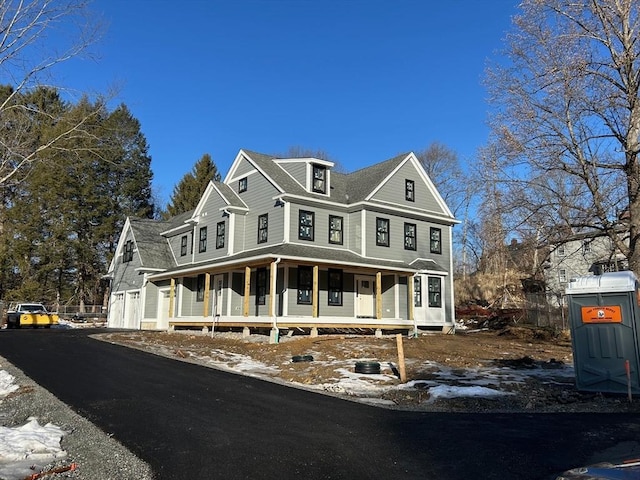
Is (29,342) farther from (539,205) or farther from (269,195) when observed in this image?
(539,205)

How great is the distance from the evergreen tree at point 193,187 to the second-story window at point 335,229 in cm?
2906

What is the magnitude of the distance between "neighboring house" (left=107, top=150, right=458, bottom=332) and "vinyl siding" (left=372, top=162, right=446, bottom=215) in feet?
0.19

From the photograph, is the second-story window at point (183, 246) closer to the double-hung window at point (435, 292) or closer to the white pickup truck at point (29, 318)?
the white pickup truck at point (29, 318)

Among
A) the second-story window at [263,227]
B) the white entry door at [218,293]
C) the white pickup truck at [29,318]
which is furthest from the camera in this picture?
the white pickup truck at [29,318]

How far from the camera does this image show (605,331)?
995 cm

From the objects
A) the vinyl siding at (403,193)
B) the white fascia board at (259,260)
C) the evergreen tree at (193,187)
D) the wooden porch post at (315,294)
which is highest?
the evergreen tree at (193,187)

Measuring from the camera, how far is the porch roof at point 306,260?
19.4 meters

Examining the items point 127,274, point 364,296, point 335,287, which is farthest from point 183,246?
point 364,296

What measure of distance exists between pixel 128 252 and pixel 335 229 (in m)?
15.6

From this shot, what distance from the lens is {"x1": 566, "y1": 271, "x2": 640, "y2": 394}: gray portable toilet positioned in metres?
9.68

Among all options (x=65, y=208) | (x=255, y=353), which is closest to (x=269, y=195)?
(x=255, y=353)

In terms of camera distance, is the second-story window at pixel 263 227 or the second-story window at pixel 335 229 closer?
the second-story window at pixel 263 227

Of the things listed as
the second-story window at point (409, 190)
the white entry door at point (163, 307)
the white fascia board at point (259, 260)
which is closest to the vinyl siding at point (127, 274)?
the white entry door at point (163, 307)

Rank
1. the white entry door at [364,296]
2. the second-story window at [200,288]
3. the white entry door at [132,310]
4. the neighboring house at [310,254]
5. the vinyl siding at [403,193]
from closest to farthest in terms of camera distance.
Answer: the neighboring house at [310,254]
the white entry door at [364,296]
the vinyl siding at [403,193]
the second-story window at [200,288]
the white entry door at [132,310]
